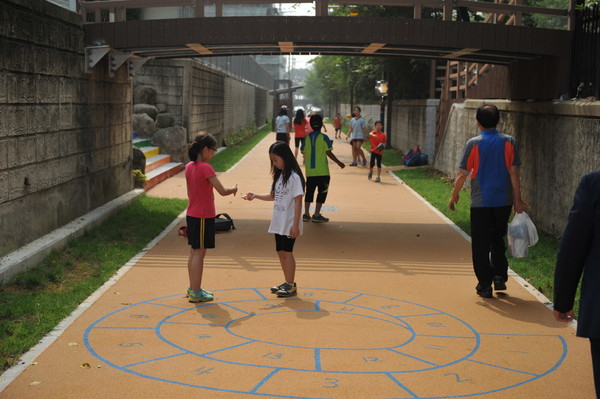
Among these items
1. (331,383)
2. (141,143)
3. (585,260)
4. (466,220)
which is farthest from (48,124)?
(141,143)

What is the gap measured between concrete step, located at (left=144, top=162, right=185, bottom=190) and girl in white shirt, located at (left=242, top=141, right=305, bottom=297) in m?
9.56

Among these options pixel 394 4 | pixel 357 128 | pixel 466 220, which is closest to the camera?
pixel 394 4

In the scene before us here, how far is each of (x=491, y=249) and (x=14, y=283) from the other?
5.10 meters

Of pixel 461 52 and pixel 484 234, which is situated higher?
pixel 461 52

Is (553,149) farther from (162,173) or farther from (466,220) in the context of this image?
(162,173)

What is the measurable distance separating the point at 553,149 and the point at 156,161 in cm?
1132

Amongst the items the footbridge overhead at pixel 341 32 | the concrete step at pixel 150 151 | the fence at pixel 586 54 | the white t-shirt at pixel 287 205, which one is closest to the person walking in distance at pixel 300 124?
the concrete step at pixel 150 151

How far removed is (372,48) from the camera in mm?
14414

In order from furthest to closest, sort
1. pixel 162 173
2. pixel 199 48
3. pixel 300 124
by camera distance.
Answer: pixel 300 124 < pixel 162 173 < pixel 199 48

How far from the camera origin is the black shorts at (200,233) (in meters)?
8.34

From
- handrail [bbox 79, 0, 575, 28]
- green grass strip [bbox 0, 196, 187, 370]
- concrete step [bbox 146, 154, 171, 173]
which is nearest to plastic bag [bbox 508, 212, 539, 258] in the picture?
green grass strip [bbox 0, 196, 187, 370]

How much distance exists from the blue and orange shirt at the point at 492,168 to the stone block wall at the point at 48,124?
525 centimetres

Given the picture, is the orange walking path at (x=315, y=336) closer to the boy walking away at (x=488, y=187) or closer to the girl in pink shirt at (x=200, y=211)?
the girl in pink shirt at (x=200, y=211)

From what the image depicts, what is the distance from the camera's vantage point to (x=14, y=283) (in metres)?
8.66
